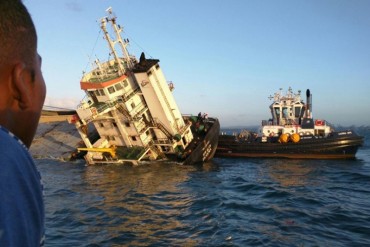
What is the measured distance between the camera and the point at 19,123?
1292 mm

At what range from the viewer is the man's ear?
120 cm

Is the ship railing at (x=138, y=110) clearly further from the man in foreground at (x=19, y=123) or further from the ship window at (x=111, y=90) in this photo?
the man in foreground at (x=19, y=123)

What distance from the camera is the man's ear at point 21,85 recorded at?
1.20 metres

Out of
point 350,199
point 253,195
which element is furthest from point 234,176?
point 350,199

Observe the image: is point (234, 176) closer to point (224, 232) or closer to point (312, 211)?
point (312, 211)

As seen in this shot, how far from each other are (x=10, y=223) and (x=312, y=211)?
1288 centimetres

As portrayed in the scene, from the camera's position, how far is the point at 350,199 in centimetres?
1432

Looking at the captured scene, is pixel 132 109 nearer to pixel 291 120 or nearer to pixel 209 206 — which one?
pixel 209 206

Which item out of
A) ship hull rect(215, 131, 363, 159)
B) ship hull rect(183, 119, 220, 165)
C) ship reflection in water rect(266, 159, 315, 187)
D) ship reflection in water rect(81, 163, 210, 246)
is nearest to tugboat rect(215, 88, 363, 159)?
ship hull rect(215, 131, 363, 159)

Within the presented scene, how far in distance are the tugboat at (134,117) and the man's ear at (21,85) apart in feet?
74.7

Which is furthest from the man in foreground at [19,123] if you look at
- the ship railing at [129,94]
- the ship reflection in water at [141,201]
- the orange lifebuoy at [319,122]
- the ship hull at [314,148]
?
the orange lifebuoy at [319,122]

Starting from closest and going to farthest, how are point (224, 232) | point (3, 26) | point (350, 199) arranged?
point (3, 26), point (224, 232), point (350, 199)

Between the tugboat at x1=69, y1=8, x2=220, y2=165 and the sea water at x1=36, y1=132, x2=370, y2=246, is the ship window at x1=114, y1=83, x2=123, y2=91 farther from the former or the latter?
the sea water at x1=36, y1=132, x2=370, y2=246

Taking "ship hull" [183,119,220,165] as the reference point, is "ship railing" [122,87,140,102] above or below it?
above
